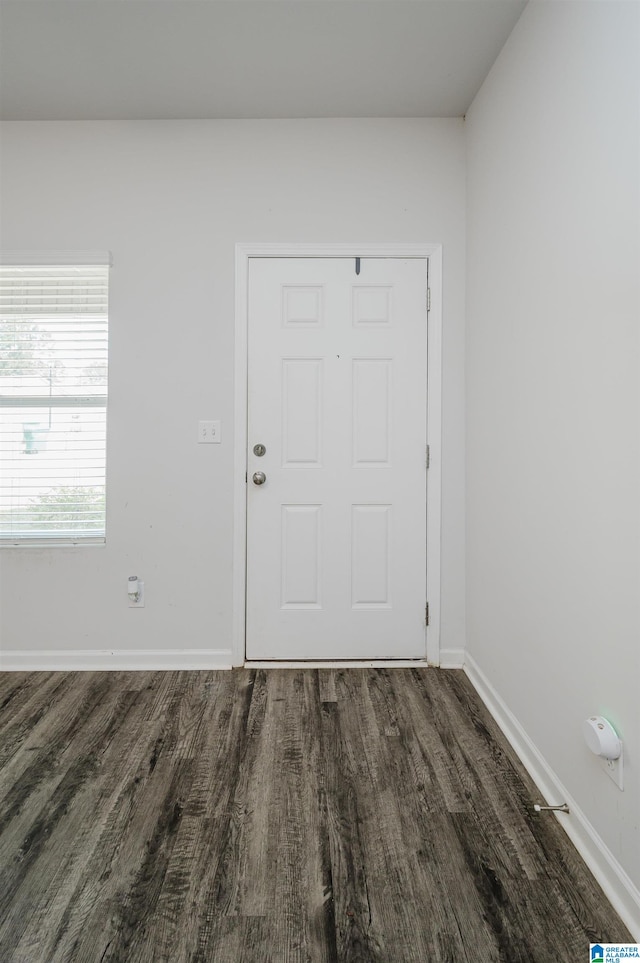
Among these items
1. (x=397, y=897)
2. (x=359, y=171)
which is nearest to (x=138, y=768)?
(x=397, y=897)

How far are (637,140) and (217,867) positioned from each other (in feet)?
6.74

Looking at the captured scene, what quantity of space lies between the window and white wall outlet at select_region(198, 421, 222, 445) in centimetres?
49

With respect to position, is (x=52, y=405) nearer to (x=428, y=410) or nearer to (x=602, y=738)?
(x=428, y=410)

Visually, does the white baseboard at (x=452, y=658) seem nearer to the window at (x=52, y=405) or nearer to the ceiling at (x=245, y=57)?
the window at (x=52, y=405)

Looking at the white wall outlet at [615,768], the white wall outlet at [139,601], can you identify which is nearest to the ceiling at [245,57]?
the white wall outlet at [139,601]

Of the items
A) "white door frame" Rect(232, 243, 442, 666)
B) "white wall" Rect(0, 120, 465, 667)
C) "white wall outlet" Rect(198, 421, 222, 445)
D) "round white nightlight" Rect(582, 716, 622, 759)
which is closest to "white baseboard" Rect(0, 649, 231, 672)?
"white wall" Rect(0, 120, 465, 667)

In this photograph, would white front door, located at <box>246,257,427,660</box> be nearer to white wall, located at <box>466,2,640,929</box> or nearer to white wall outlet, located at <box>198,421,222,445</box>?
white wall outlet, located at <box>198,421,222,445</box>

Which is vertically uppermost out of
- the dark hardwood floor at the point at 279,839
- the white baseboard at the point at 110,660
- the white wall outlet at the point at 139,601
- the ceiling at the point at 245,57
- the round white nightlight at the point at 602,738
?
the ceiling at the point at 245,57

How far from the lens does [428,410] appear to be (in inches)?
99.7

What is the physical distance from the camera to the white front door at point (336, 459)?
98.7 inches

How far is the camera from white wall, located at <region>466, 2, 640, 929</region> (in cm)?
123

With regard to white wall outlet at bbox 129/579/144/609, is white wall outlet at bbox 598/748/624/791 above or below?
below

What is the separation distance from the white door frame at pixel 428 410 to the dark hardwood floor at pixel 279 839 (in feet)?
1.47

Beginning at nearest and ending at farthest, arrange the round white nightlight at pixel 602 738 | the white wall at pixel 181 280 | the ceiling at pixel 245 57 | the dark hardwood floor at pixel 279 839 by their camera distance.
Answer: the dark hardwood floor at pixel 279 839 → the round white nightlight at pixel 602 738 → the ceiling at pixel 245 57 → the white wall at pixel 181 280
